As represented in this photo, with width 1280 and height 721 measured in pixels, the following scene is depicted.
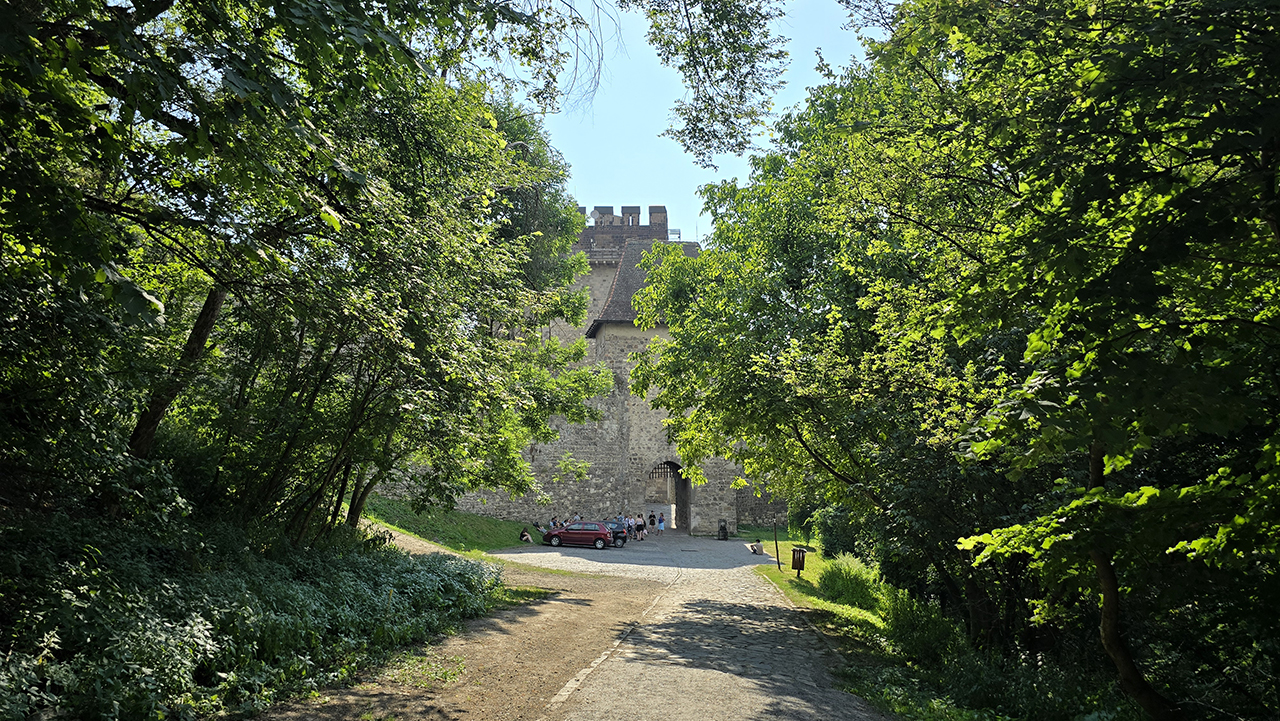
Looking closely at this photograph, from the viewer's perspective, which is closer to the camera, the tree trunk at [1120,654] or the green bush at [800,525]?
the tree trunk at [1120,654]

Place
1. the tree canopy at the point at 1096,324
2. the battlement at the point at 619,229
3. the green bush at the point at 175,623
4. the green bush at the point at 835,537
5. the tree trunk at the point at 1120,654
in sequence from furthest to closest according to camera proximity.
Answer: the battlement at the point at 619,229, the green bush at the point at 835,537, the tree trunk at the point at 1120,654, the green bush at the point at 175,623, the tree canopy at the point at 1096,324

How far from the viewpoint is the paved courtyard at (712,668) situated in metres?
6.81

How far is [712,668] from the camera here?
8.71 metres

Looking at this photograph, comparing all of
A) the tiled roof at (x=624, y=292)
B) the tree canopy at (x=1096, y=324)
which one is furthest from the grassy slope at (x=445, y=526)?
the tree canopy at (x=1096, y=324)

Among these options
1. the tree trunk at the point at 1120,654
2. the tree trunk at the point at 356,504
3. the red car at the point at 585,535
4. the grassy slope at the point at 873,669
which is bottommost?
the grassy slope at the point at 873,669

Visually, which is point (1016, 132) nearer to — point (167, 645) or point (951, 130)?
point (951, 130)

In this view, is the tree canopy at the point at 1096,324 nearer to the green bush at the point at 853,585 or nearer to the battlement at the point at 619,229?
the green bush at the point at 853,585

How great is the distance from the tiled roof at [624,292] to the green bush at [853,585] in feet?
61.9

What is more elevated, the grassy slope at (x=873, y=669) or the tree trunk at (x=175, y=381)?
the tree trunk at (x=175, y=381)

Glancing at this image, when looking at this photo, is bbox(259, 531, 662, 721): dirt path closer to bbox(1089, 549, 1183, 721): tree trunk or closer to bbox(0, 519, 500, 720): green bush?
bbox(0, 519, 500, 720): green bush

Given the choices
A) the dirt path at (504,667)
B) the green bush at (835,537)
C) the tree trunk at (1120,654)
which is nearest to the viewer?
the tree trunk at (1120,654)

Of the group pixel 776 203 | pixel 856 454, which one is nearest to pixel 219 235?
pixel 856 454

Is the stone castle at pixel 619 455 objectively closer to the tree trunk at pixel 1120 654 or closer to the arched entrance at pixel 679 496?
the arched entrance at pixel 679 496

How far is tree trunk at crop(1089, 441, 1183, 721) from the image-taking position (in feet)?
16.9
